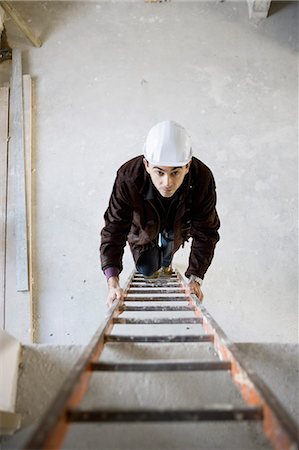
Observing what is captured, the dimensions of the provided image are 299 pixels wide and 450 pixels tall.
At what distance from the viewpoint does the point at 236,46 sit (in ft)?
13.5

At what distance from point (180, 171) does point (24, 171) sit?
255 centimetres

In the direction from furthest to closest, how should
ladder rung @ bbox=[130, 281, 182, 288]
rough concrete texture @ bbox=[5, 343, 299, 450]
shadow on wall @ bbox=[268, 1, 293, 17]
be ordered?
shadow on wall @ bbox=[268, 1, 293, 17] < ladder rung @ bbox=[130, 281, 182, 288] < rough concrete texture @ bbox=[5, 343, 299, 450]

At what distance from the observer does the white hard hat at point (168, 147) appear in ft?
6.07

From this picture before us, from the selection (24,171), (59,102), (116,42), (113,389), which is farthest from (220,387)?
(116,42)

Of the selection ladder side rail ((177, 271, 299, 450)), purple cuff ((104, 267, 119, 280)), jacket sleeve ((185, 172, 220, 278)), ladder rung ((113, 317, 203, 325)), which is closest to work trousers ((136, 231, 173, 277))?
jacket sleeve ((185, 172, 220, 278))

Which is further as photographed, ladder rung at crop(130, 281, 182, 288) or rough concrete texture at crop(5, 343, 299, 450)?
ladder rung at crop(130, 281, 182, 288)

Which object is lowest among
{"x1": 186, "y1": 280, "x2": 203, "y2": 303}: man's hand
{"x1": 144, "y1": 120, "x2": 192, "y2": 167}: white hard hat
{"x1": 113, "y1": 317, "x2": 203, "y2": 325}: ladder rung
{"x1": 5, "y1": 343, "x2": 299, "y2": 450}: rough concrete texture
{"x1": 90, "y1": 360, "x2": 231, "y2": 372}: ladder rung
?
{"x1": 186, "y1": 280, "x2": 203, "y2": 303}: man's hand

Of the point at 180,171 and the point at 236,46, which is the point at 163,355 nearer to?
the point at 180,171

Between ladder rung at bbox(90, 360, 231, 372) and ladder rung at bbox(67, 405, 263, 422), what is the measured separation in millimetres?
263

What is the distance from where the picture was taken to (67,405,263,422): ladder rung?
0.81m

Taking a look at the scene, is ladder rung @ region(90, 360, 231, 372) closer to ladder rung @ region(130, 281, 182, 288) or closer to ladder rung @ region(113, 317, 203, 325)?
ladder rung @ region(113, 317, 203, 325)

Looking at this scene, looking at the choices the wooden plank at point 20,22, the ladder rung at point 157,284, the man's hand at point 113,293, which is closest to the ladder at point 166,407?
the man's hand at point 113,293

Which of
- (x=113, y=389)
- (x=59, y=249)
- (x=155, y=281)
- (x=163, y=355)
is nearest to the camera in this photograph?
(x=113, y=389)

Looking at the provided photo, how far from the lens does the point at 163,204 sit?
2170mm
